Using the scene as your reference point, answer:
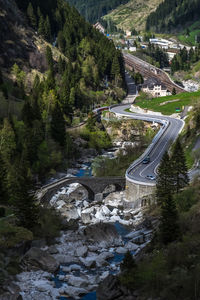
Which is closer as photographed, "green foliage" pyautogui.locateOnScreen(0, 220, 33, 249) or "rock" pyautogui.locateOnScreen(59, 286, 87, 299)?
"rock" pyautogui.locateOnScreen(59, 286, 87, 299)

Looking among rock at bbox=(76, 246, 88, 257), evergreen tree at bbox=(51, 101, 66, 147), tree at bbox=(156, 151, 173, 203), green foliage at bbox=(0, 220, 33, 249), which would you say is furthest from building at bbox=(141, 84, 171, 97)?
green foliage at bbox=(0, 220, 33, 249)

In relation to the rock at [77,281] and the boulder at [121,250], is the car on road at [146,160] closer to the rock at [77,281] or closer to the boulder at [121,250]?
the boulder at [121,250]

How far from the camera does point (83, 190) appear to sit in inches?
3356

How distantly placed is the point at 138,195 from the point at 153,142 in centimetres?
2892

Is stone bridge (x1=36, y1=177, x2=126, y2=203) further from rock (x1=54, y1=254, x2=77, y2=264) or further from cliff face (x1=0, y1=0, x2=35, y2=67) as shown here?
cliff face (x1=0, y1=0, x2=35, y2=67)

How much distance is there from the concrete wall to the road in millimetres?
892

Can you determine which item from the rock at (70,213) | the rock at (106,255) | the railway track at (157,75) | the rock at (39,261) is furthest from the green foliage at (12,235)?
the railway track at (157,75)

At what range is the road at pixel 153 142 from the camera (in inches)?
3105

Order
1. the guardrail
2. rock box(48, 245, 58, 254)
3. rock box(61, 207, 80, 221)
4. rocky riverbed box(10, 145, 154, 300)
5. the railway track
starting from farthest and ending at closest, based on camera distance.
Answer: the railway track
the guardrail
rock box(61, 207, 80, 221)
rock box(48, 245, 58, 254)
rocky riverbed box(10, 145, 154, 300)

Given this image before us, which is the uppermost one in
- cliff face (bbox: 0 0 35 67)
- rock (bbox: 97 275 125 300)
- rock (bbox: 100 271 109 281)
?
cliff face (bbox: 0 0 35 67)

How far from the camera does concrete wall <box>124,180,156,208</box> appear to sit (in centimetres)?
7119

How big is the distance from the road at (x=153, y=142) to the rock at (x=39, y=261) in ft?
80.4

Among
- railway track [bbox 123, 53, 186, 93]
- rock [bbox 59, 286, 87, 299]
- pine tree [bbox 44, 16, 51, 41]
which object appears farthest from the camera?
railway track [bbox 123, 53, 186, 93]

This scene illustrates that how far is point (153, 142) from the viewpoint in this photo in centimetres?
10044
